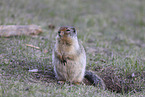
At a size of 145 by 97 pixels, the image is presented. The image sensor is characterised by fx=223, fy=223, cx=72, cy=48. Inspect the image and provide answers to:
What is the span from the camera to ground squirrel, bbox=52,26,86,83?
163 inches

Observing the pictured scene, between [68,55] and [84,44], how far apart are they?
8.62ft

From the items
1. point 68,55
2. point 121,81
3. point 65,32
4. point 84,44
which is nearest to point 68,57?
point 68,55

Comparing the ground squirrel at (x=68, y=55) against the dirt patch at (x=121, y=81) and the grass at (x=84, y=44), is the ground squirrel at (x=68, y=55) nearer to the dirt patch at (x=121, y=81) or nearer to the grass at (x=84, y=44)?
the grass at (x=84, y=44)

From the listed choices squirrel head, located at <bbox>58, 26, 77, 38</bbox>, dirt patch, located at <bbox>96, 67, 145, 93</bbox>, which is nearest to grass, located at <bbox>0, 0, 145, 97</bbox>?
dirt patch, located at <bbox>96, 67, 145, 93</bbox>

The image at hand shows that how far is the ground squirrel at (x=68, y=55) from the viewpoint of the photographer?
13.5 ft

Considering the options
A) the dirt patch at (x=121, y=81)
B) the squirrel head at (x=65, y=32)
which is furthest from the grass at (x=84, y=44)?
the squirrel head at (x=65, y=32)

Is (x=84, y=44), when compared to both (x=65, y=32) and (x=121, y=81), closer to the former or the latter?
(x=121, y=81)

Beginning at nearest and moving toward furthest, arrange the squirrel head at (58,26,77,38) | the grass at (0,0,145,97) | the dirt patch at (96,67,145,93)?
the grass at (0,0,145,97), the squirrel head at (58,26,77,38), the dirt patch at (96,67,145,93)

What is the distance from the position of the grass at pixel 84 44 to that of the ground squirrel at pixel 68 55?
29 cm

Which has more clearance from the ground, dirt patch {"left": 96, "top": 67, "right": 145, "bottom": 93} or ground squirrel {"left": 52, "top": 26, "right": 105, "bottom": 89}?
ground squirrel {"left": 52, "top": 26, "right": 105, "bottom": 89}

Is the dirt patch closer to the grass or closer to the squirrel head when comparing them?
the grass

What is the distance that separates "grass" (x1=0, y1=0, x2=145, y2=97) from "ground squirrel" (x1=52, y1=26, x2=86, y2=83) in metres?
0.29

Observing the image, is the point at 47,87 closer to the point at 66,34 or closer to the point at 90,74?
the point at 66,34

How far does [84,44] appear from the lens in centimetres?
677
